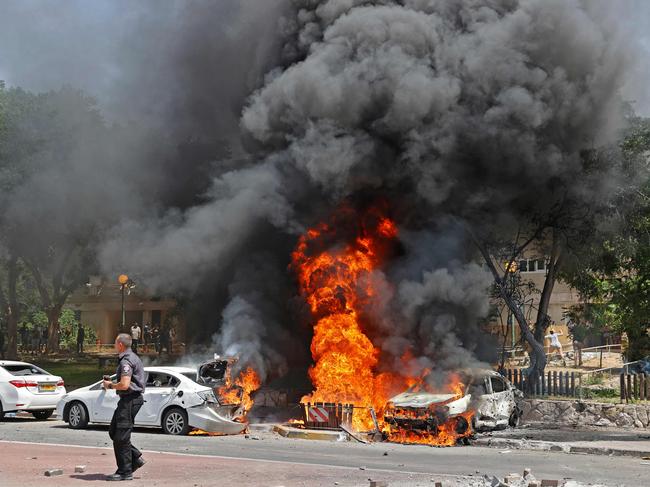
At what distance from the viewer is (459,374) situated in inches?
658

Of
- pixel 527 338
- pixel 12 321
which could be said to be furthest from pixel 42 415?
pixel 12 321

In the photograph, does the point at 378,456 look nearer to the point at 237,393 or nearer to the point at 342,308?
the point at 237,393

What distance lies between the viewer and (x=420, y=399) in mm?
15852

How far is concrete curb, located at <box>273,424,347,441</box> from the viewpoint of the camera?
16.0 m

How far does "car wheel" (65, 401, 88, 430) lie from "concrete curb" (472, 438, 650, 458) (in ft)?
26.4

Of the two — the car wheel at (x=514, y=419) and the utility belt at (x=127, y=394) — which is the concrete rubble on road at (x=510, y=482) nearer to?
the utility belt at (x=127, y=394)

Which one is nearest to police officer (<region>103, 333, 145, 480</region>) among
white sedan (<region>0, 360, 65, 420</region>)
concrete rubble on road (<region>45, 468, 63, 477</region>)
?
concrete rubble on road (<region>45, 468, 63, 477</region>)

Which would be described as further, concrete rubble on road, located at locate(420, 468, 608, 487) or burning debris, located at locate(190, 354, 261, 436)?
burning debris, located at locate(190, 354, 261, 436)

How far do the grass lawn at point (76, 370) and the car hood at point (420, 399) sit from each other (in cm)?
1404

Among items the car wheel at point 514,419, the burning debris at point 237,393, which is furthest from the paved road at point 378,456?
the car wheel at point 514,419

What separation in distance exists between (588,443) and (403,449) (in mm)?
3737

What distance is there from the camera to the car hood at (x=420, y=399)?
50.6 feet

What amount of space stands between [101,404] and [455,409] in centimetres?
725

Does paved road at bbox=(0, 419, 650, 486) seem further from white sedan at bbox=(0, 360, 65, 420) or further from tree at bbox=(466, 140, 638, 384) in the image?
tree at bbox=(466, 140, 638, 384)
